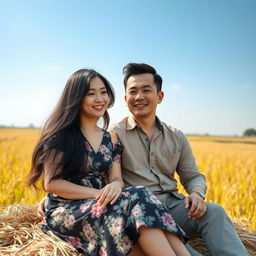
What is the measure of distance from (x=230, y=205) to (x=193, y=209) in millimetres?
1511

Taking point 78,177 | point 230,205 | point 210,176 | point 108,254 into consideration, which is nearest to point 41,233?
point 78,177

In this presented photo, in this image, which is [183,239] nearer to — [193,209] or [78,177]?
[193,209]

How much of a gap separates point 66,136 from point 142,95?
0.65 m

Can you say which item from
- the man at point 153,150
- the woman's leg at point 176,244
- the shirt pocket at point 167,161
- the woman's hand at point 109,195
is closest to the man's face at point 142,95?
the man at point 153,150

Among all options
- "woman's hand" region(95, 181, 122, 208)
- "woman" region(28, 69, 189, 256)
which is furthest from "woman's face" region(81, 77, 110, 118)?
"woman's hand" region(95, 181, 122, 208)

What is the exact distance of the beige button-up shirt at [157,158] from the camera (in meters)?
2.26

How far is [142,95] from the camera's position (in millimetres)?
2297

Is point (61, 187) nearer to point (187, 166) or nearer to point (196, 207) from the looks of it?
point (196, 207)

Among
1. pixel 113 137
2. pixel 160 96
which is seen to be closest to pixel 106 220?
pixel 113 137

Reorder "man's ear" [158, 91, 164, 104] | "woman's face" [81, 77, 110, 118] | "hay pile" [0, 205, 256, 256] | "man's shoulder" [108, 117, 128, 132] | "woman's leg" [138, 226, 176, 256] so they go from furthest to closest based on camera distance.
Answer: "man's ear" [158, 91, 164, 104] < "man's shoulder" [108, 117, 128, 132] < "woman's face" [81, 77, 110, 118] < "hay pile" [0, 205, 256, 256] < "woman's leg" [138, 226, 176, 256]

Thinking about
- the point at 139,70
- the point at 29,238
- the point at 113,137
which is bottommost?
the point at 29,238

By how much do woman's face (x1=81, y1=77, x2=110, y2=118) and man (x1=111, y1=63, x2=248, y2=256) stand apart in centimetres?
34

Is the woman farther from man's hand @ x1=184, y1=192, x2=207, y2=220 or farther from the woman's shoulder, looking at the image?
man's hand @ x1=184, y1=192, x2=207, y2=220

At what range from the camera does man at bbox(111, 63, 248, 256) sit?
2.24 metres
